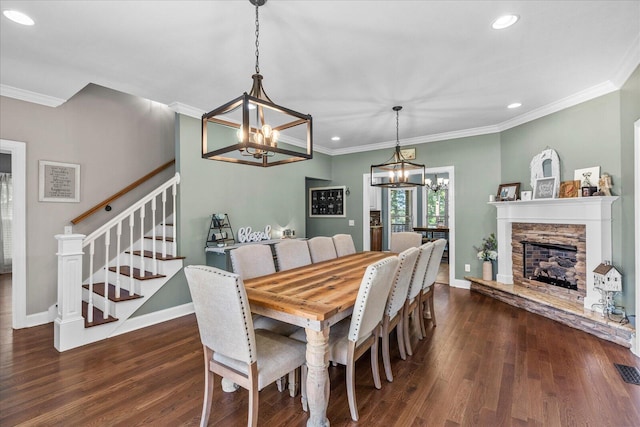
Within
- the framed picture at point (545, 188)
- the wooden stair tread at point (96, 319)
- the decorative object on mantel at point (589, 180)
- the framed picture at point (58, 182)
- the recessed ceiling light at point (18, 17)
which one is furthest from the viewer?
the framed picture at point (545, 188)

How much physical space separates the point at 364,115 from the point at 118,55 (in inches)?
112

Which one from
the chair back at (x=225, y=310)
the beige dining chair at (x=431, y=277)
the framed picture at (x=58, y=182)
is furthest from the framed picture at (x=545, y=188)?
the framed picture at (x=58, y=182)

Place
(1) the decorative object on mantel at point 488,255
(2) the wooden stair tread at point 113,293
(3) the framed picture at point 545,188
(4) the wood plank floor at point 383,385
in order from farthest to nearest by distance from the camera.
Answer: (1) the decorative object on mantel at point 488,255
(3) the framed picture at point 545,188
(2) the wooden stair tread at point 113,293
(4) the wood plank floor at point 383,385

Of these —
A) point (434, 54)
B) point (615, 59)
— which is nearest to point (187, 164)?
point (434, 54)

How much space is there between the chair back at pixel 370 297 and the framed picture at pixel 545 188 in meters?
3.06

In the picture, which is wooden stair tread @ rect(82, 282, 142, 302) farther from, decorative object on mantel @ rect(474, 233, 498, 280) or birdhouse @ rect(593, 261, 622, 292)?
birdhouse @ rect(593, 261, 622, 292)

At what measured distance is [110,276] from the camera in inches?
147

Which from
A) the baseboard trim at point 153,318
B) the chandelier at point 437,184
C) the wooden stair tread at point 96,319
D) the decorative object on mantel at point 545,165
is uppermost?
the chandelier at point 437,184

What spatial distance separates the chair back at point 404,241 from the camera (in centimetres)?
432

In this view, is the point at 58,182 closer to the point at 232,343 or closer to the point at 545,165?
the point at 232,343

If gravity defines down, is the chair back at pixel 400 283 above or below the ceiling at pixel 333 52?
below

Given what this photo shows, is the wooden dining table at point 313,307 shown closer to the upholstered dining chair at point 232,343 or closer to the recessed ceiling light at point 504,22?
the upholstered dining chair at point 232,343

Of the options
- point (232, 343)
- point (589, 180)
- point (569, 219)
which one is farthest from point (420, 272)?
point (589, 180)

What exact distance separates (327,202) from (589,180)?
4.29m
